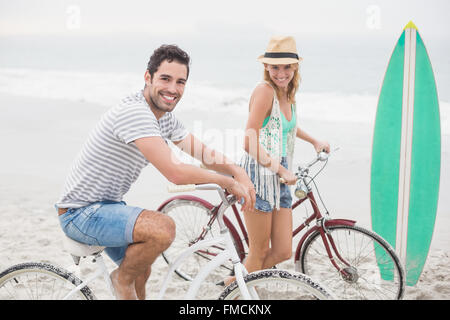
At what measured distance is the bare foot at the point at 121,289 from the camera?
205 cm

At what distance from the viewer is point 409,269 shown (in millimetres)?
3463

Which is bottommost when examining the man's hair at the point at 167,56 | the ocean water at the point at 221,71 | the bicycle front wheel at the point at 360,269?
the bicycle front wheel at the point at 360,269

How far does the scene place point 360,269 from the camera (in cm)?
353

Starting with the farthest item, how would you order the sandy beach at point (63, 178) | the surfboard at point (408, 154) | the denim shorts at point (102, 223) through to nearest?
the sandy beach at point (63, 178) → the surfboard at point (408, 154) → the denim shorts at point (102, 223)

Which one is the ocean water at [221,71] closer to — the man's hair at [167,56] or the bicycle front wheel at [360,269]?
the bicycle front wheel at [360,269]

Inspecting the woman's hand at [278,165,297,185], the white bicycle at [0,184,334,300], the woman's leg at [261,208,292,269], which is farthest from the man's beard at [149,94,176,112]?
the woman's leg at [261,208,292,269]

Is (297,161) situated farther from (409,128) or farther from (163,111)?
(163,111)

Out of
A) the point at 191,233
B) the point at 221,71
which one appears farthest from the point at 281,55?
the point at 221,71

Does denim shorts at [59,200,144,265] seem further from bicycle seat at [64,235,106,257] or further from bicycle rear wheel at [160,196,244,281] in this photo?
bicycle rear wheel at [160,196,244,281]

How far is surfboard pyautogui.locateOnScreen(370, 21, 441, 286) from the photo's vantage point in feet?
11.0

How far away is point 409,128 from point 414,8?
14.5 metres

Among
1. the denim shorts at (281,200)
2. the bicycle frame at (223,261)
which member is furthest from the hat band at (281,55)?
the bicycle frame at (223,261)

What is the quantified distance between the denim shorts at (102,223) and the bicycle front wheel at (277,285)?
525 millimetres
